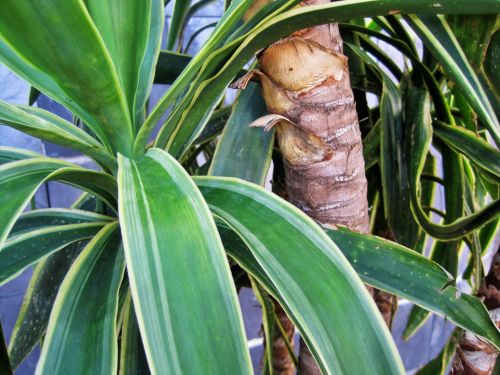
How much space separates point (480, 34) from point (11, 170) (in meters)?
0.42

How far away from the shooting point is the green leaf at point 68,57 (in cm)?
27

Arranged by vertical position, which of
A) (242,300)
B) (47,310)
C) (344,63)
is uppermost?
(344,63)

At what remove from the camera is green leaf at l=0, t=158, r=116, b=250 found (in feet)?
1.00

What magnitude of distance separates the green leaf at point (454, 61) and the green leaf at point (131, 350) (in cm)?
38

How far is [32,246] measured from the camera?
44cm

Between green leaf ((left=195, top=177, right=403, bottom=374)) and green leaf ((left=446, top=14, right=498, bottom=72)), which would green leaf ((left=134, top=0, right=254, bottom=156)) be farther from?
green leaf ((left=446, top=14, right=498, bottom=72))

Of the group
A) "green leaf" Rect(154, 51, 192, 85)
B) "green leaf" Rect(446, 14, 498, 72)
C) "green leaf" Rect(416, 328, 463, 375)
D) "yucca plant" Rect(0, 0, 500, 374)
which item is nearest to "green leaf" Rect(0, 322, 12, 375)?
"yucca plant" Rect(0, 0, 500, 374)

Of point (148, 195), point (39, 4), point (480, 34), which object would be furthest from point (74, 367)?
point (480, 34)

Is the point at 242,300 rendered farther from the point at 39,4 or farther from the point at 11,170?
the point at 39,4

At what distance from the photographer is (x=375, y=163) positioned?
673 mm

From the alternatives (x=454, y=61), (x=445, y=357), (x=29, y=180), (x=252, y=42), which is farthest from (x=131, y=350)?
(x=445, y=357)

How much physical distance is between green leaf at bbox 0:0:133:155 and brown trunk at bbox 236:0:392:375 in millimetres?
117

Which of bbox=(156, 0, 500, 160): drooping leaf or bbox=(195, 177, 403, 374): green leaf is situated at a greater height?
bbox=(156, 0, 500, 160): drooping leaf

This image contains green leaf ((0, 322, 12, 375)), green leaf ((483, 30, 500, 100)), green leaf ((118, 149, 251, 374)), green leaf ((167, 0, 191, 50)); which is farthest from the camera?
green leaf ((167, 0, 191, 50))
